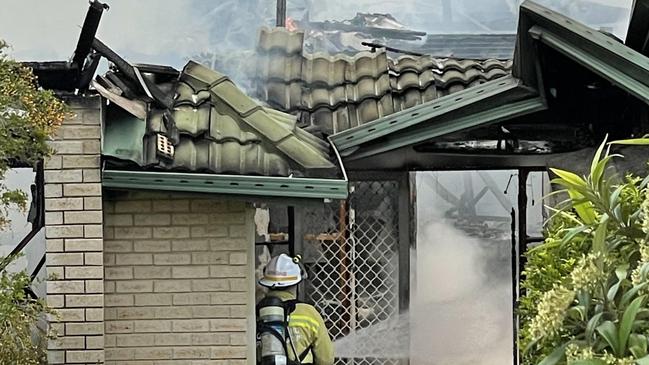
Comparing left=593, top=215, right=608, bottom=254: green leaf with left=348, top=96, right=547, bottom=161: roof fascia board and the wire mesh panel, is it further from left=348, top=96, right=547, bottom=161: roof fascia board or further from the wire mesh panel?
the wire mesh panel

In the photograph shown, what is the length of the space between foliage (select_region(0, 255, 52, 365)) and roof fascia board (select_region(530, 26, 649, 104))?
11.9ft

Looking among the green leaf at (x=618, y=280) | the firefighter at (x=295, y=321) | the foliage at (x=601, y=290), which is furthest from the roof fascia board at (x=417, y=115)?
the green leaf at (x=618, y=280)

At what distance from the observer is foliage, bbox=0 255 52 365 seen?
14.7 feet

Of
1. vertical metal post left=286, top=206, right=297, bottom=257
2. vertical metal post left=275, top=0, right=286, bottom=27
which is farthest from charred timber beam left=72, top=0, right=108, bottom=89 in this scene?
vertical metal post left=275, top=0, right=286, bottom=27

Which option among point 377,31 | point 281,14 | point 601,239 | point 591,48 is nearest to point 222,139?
point 591,48

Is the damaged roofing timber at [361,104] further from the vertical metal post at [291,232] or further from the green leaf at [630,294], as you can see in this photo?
the green leaf at [630,294]

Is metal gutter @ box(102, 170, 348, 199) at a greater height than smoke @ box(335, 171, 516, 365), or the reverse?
metal gutter @ box(102, 170, 348, 199)

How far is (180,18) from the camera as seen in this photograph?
10.4m

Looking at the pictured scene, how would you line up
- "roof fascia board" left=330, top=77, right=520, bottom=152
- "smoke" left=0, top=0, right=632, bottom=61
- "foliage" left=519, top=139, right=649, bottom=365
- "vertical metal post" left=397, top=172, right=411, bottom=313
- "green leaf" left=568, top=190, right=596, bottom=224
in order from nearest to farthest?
"foliage" left=519, top=139, right=649, bottom=365 → "green leaf" left=568, top=190, right=596, bottom=224 → "roof fascia board" left=330, top=77, right=520, bottom=152 → "vertical metal post" left=397, top=172, right=411, bottom=313 → "smoke" left=0, top=0, right=632, bottom=61

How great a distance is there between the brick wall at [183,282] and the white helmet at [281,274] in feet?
2.09

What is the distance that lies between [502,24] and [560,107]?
3069 millimetres

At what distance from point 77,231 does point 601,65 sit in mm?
3537

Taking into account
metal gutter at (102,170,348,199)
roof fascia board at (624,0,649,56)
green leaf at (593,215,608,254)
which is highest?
roof fascia board at (624,0,649,56)

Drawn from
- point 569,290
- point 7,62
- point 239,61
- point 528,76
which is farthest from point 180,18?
point 569,290
